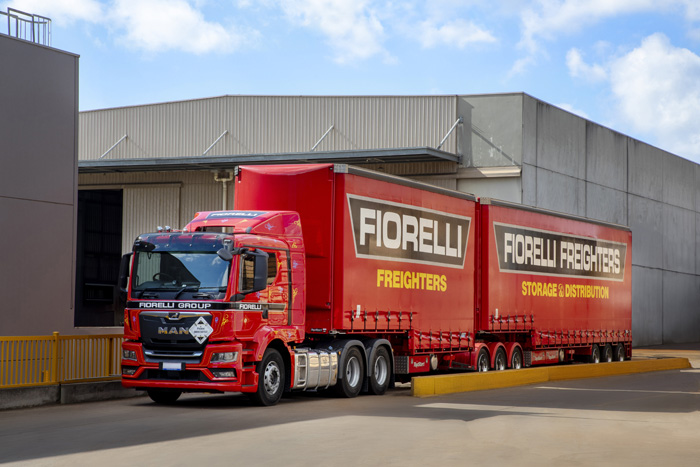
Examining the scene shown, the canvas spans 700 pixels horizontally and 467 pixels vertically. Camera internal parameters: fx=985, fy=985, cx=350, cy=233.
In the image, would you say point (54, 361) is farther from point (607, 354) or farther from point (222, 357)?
point (607, 354)

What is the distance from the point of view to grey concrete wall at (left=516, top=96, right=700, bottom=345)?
121ft

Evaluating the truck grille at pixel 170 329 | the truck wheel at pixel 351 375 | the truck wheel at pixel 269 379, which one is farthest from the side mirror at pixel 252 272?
the truck wheel at pixel 351 375

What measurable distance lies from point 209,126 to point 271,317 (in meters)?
25.4

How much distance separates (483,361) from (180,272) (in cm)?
933

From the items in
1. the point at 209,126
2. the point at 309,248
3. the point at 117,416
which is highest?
the point at 209,126

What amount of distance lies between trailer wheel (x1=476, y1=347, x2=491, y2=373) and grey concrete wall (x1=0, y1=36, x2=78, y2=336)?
30.9ft

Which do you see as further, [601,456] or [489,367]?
[489,367]

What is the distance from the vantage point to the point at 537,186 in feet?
119

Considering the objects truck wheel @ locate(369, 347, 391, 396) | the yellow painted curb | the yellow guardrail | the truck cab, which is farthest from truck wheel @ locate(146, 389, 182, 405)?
the yellow painted curb

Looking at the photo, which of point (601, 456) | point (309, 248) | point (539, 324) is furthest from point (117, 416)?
point (539, 324)

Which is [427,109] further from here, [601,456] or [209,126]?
[601,456]

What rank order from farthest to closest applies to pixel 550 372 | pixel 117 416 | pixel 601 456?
1. pixel 550 372
2. pixel 117 416
3. pixel 601 456

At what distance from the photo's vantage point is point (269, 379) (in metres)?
16.3

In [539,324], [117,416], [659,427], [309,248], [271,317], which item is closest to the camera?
[659,427]
